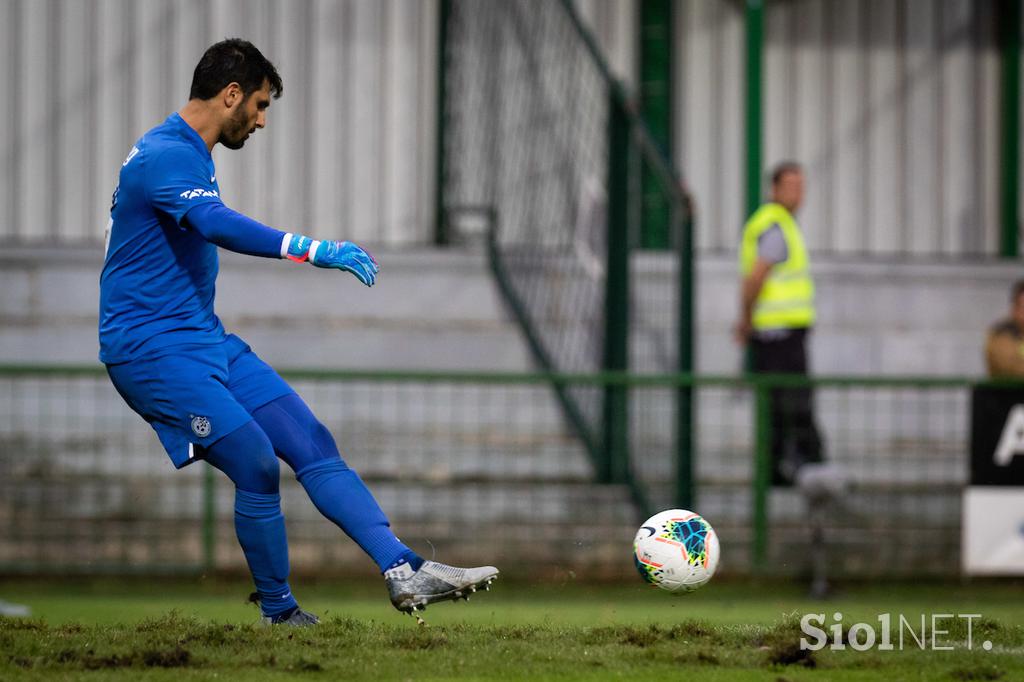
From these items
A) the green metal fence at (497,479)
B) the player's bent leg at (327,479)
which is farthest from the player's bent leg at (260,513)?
the green metal fence at (497,479)

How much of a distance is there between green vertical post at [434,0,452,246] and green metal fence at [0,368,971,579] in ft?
10.8

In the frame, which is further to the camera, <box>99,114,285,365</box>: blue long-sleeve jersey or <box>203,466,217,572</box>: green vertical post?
<box>203,466,217,572</box>: green vertical post

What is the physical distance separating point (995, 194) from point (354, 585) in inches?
288

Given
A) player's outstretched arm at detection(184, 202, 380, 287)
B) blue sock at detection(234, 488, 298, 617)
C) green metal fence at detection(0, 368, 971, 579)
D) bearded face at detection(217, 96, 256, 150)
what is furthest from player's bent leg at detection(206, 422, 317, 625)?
green metal fence at detection(0, 368, 971, 579)

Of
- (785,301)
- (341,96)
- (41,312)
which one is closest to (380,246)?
(341,96)

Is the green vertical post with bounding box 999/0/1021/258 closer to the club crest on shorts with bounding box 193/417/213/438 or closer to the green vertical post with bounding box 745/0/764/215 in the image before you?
the green vertical post with bounding box 745/0/764/215

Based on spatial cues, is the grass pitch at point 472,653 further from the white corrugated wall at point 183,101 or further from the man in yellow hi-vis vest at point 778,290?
the white corrugated wall at point 183,101

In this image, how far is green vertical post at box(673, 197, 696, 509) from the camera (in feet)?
32.0

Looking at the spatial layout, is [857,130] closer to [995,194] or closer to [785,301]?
[995,194]

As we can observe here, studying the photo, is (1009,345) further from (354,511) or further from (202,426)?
(202,426)

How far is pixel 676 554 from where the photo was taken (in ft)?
20.8

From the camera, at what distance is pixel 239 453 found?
5.53 metres

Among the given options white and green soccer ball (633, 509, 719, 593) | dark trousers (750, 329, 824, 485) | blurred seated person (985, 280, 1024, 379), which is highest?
blurred seated person (985, 280, 1024, 379)

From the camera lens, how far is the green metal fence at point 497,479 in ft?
31.2
